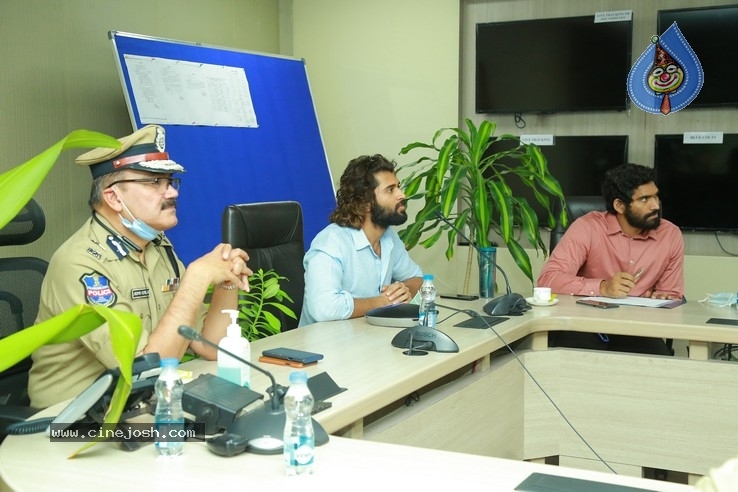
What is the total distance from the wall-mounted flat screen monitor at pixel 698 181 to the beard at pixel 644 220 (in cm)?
107

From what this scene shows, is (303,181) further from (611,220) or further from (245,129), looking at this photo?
(611,220)

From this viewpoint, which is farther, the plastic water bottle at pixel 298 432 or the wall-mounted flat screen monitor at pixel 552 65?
the wall-mounted flat screen monitor at pixel 552 65

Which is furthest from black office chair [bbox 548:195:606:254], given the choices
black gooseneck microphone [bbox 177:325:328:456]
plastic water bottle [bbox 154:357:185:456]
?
plastic water bottle [bbox 154:357:185:456]

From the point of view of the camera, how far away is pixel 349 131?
18.2 feet

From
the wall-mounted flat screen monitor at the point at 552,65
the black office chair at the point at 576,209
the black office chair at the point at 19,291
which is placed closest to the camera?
the black office chair at the point at 19,291

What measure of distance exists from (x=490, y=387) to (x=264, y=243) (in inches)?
39.8

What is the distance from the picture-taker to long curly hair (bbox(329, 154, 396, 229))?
328 cm

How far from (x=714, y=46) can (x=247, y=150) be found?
2492 mm

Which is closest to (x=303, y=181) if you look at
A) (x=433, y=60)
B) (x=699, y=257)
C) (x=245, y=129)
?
(x=245, y=129)

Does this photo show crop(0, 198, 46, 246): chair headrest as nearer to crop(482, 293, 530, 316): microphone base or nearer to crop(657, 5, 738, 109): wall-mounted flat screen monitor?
crop(482, 293, 530, 316): microphone base

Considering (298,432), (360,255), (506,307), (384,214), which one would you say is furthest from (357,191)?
(298,432)

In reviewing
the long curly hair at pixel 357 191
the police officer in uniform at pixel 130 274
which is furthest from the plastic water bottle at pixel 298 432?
the long curly hair at pixel 357 191

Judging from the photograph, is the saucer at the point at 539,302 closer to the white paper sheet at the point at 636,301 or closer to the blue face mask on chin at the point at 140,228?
the white paper sheet at the point at 636,301

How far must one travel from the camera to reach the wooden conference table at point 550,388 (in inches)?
87.0
